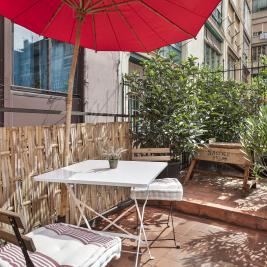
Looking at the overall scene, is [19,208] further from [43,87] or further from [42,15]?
[43,87]

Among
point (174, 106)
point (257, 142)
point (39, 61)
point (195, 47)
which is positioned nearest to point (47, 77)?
point (39, 61)

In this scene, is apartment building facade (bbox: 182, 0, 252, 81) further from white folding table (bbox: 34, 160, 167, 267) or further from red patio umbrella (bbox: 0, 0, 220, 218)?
white folding table (bbox: 34, 160, 167, 267)

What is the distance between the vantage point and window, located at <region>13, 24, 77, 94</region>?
4.77 metres

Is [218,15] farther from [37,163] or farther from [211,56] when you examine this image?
[37,163]

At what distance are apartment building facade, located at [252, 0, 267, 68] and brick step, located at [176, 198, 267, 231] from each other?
103ft

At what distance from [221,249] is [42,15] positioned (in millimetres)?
3342

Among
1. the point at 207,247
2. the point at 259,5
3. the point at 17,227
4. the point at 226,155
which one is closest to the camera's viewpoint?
the point at 17,227

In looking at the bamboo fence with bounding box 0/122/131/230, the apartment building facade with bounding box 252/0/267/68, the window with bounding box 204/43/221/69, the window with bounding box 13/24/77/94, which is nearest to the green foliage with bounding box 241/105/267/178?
the bamboo fence with bounding box 0/122/131/230

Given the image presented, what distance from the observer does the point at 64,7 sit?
3.16 meters

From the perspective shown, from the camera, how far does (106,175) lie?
2643mm

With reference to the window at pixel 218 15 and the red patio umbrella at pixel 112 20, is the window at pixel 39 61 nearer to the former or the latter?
the red patio umbrella at pixel 112 20

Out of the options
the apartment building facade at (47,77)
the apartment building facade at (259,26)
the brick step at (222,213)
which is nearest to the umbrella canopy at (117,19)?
the apartment building facade at (47,77)

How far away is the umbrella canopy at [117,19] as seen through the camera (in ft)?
8.95

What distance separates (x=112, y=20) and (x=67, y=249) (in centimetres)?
249
